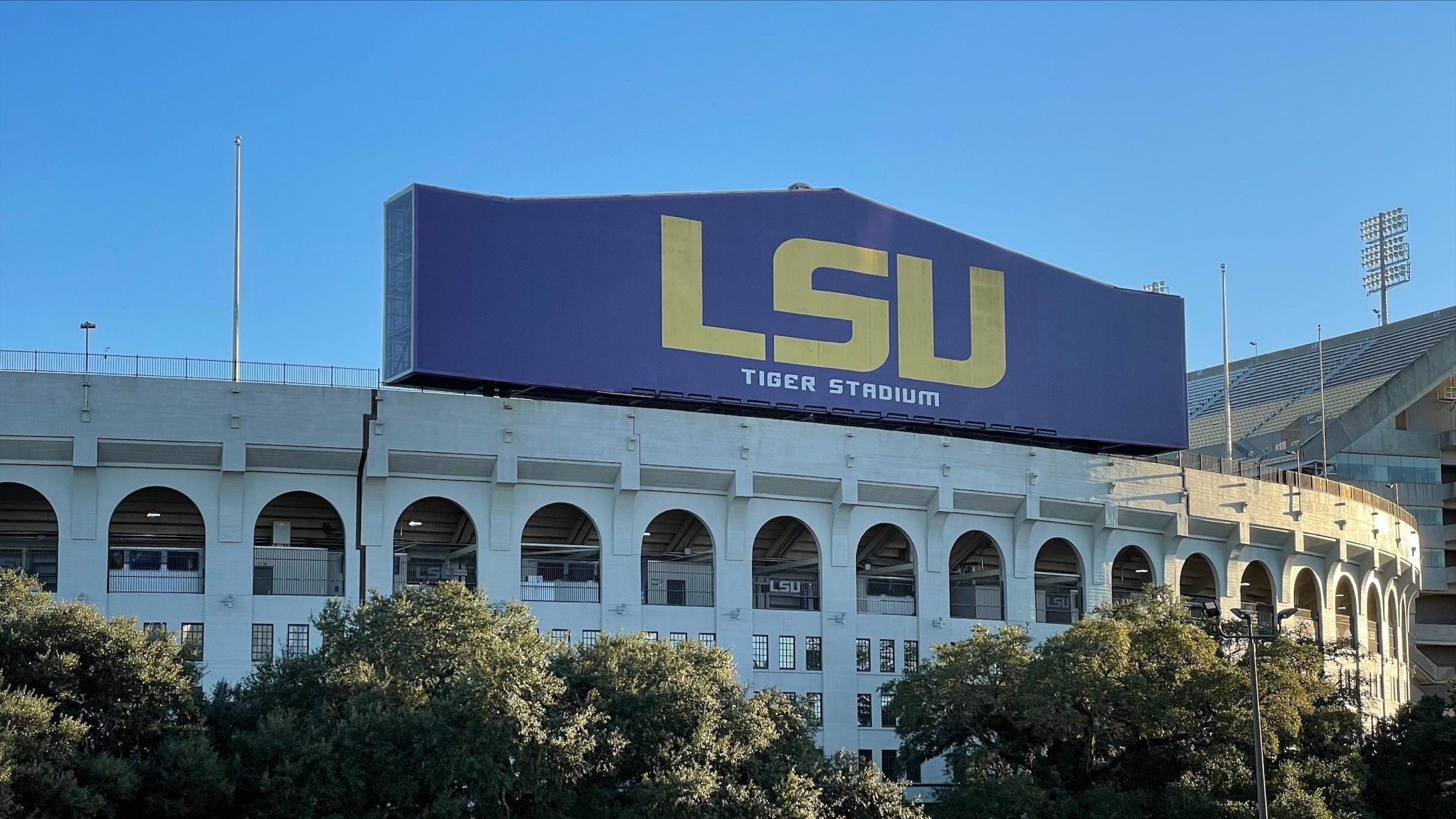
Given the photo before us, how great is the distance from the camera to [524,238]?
70.1 metres

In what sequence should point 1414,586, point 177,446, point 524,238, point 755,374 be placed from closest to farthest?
point 177,446 → point 524,238 → point 755,374 → point 1414,586

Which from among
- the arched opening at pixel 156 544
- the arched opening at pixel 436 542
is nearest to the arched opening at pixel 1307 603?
the arched opening at pixel 436 542

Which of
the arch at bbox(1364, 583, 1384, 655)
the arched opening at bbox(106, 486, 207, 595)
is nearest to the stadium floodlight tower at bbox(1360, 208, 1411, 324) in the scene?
the arch at bbox(1364, 583, 1384, 655)

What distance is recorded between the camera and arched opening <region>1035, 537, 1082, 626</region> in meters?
81.4

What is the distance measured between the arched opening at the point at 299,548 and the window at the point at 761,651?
1737 cm

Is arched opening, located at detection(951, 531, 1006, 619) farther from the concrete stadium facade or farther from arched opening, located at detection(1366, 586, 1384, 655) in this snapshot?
arched opening, located at detection(1366, 586, 1384, 655)

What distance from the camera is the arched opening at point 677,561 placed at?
72562 millimetres

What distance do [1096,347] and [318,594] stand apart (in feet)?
134

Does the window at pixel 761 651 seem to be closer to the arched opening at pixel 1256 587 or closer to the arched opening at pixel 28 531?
the arched opening at pixel 28 531

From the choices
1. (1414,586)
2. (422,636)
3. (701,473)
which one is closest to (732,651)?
(701,473)

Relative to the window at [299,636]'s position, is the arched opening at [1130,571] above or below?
above

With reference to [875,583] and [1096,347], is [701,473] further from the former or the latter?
[1096,347]

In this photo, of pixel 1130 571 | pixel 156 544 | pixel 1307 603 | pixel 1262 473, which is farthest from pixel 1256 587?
pixel 156 544

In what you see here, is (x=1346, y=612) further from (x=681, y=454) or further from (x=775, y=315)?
(x=681, y=454)
